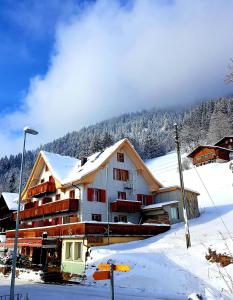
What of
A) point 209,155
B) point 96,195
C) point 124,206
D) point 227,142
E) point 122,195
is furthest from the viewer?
point 227,142

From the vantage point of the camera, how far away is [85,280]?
72.0 ft

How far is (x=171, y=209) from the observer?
123 feet

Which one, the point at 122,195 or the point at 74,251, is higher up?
the point at 122,195

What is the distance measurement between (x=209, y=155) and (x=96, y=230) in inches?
2197

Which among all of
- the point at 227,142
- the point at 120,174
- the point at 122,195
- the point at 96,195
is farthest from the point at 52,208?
the point at 227,142

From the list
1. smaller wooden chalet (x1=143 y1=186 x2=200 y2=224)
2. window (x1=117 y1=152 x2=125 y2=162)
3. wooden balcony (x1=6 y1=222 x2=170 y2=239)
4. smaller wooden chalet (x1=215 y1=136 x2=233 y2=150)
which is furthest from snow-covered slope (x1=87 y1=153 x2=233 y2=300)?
smaller wooden chalet (x1=215 y1=136 x2=233 y2=150)

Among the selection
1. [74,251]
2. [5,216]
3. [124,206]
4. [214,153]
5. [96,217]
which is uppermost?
[214,153]

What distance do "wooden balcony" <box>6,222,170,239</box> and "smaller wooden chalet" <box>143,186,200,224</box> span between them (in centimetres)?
325

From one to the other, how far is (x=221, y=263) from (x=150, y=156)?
99.9 m

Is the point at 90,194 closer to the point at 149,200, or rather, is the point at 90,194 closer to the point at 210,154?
the point at 149,200

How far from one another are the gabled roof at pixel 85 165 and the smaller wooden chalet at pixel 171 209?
3704 millimetres

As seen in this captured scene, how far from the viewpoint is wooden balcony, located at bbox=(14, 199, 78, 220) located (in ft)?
115

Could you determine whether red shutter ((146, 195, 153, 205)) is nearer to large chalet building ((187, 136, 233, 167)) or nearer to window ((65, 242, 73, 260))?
window ((65, 242, 73, 260))

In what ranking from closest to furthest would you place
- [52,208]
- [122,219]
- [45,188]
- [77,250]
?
[77,250] → [52,208] → [122,219] → [45,188]
